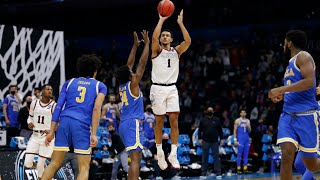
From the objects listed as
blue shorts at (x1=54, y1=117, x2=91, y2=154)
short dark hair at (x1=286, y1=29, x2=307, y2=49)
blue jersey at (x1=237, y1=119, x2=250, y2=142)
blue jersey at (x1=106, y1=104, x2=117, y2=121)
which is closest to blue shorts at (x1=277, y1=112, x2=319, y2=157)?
short dark hair at (x1=286, y1=29, x2=307, y2=49)

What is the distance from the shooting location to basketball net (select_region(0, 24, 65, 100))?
19.0 m

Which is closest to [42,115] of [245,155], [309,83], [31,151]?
[31,151]

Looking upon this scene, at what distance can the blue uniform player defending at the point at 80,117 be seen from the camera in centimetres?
939

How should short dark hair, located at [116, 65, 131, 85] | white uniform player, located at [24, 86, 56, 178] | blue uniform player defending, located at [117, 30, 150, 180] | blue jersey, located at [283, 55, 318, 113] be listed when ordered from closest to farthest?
blue jersey, located at [283, 55, 318, 113] < blue uniform player defending, located at [117, 30, 150, 180] < short dark hair, located at [116, 65, 131, 85] < white uniform player, located at [24, 86, 56, 178]

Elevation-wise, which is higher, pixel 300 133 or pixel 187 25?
pixel 187 25

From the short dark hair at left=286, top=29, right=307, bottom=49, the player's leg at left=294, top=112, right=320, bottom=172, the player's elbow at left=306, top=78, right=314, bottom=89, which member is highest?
the short dark hair at left=286, top=29, right=307, bottom=49

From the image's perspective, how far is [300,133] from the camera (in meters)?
8.55

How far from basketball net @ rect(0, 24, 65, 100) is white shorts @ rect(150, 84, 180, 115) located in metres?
8.59

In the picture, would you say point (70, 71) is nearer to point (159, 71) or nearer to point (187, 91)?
point (187, 91)

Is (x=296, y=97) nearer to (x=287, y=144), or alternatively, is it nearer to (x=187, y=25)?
(x=287, y=144)

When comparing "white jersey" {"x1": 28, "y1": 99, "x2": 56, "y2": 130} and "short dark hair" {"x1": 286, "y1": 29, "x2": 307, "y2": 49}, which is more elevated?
"short dark hair" {"x1": 286, "y1": 29, "x2": 307, "y2": 49}

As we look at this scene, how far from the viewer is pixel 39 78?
19547 mm

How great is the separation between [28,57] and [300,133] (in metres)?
12.5

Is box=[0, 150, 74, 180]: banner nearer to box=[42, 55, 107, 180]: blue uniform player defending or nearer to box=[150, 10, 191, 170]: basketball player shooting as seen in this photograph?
box=[150, 10, 191, 170]: basketball player shooting
